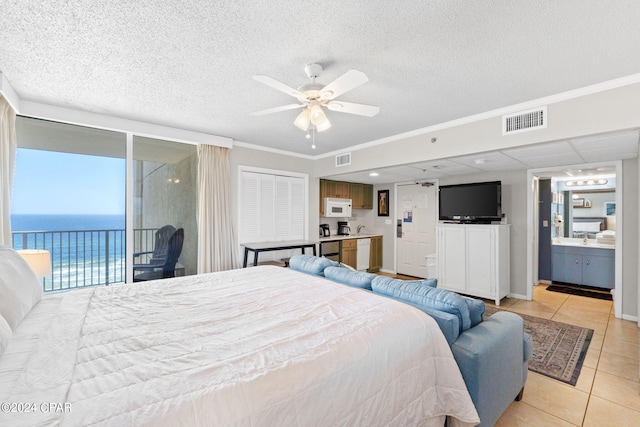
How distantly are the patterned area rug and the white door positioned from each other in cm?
229

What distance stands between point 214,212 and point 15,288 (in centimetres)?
255

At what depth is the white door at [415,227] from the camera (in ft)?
18.6

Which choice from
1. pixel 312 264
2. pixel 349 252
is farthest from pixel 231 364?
pixel 349 252

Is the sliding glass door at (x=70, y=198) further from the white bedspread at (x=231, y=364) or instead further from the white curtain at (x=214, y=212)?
the white bedspread at (x=231, y=364)

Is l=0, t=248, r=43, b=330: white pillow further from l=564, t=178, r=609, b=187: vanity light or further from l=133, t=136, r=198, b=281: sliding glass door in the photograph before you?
l=564, t=178, r=609, b=187: vanity light

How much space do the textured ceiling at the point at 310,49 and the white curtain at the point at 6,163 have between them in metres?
0.26

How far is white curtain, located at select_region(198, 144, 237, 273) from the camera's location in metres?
3.95

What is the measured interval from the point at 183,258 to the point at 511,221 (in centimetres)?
525

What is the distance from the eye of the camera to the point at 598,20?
5.20 ft

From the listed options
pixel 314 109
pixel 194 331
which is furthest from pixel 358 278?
pixel 314 109

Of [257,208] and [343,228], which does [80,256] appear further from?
[343,228]

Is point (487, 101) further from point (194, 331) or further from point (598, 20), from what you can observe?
point (194, 331)

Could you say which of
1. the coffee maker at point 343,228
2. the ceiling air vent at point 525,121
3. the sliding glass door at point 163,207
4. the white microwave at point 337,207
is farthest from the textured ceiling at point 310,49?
the coffee maker at point 343,228

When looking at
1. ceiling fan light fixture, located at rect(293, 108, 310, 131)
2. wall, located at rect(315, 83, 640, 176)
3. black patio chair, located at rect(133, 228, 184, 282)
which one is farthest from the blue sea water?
wall, located at rect(315, 83, 640, 176)
